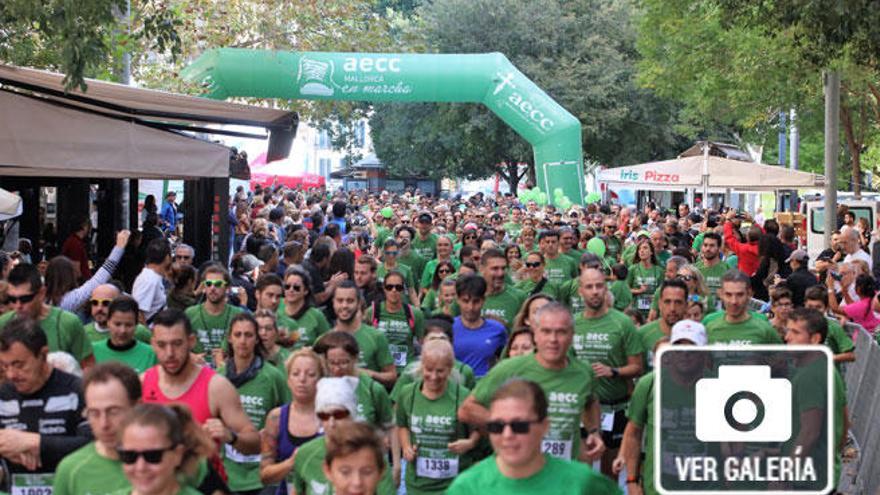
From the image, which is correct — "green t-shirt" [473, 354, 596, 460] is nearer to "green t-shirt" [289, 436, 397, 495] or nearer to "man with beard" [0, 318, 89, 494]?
"green t-shirt" [289, 436, 397, 495]

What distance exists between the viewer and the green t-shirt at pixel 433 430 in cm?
773

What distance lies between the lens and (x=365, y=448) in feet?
16.4

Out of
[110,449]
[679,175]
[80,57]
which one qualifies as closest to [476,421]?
[110,449]

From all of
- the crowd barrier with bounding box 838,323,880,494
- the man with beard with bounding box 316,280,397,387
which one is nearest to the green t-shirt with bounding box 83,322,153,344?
the man with beard with bounding box 316,280,397,387

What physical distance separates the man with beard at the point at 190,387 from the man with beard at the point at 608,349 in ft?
10.3

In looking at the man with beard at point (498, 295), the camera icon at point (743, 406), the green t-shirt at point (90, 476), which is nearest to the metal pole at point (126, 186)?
the man with beard at point (498, 295)

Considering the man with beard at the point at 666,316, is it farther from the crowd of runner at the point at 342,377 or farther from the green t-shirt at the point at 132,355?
the green t-shirt at the point at 132,355

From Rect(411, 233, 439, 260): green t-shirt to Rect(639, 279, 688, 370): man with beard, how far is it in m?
7.84

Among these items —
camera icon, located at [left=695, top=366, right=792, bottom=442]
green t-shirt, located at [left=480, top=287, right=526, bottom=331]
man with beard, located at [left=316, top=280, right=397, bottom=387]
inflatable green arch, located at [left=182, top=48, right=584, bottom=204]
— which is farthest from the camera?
inflatable green arch, located at [left=182, top=48, right=584, bottom=204]

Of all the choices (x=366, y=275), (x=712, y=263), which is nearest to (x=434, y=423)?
(x=366, y=275)

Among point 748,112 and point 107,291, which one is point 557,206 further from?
point 107,291

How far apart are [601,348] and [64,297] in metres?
3.75

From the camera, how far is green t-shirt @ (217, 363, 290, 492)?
764cm

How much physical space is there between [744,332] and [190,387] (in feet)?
13.3
